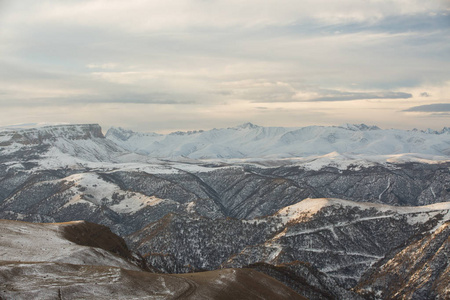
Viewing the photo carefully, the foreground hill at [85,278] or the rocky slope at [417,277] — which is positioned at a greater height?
the foreground hill at [85,278]

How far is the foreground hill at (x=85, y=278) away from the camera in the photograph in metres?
58.0

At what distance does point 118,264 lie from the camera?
327ft

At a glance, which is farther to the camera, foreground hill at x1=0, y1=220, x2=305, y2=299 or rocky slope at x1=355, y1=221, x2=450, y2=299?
rocky slope at x1=355, y1=221, x2=450, y2=299

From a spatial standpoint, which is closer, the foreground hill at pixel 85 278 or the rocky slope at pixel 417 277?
the foreground hill at pixel 85 278

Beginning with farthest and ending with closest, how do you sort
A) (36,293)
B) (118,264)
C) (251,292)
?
1. (118,264)
2. (251,292)
3. (36,293)

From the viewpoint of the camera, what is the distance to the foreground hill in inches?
2282

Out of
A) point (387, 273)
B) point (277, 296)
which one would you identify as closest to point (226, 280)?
point (277, 296)

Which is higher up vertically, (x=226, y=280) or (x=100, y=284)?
(x=100, y=284)

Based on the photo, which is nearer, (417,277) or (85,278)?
(85,278)

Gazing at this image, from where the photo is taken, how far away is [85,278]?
211 feet

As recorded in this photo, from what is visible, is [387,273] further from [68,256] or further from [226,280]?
[68,256]

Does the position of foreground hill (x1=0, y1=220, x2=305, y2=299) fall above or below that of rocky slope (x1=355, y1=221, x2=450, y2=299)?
above

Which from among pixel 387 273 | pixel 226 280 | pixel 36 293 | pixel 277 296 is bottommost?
pixel 387 273

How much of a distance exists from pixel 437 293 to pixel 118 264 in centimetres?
12633
